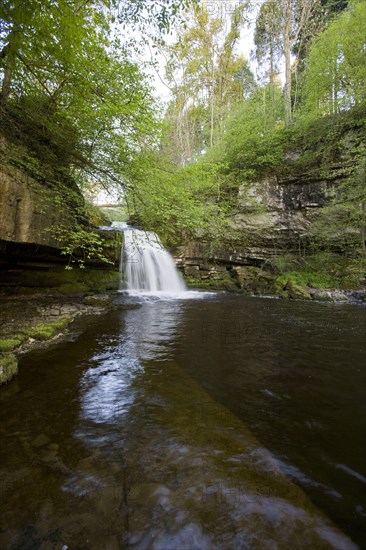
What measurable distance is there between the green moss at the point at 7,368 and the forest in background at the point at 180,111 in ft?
10.0

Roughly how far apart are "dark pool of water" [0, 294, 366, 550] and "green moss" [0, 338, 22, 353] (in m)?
0.46

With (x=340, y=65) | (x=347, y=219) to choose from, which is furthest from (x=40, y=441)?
(x=340, y=65)

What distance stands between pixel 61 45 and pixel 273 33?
20857mm

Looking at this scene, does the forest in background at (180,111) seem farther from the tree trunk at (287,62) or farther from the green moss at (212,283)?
the green moss at (212,283)

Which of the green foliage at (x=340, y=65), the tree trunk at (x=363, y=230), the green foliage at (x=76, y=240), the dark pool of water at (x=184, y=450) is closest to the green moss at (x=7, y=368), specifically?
the dark pool of water at (x=184, y=450)

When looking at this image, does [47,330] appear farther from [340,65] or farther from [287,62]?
[287,62]

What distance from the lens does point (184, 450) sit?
2227 mm

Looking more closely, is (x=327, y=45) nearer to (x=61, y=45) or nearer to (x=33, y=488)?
(x=61, y=45)

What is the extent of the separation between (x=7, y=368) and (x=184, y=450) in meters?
2.79

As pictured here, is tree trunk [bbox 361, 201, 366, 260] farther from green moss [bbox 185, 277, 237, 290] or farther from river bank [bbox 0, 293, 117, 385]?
river bank [bbox 0, 293, 117, 385]

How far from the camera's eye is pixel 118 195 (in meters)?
6.96

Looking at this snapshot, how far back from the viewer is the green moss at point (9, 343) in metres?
4.45

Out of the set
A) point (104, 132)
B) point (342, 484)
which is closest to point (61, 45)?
point (104, 132)

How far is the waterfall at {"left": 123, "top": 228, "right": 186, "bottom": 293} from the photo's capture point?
45.0 feet
